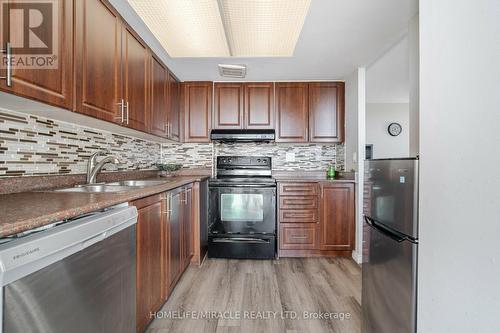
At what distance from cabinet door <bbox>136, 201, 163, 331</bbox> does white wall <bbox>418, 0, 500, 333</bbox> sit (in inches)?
53.6

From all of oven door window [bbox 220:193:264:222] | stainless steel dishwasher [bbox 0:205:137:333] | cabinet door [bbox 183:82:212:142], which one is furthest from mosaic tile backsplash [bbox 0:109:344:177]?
oven door window [bbox 220:193:264:222]

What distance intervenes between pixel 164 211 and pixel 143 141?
4.71ft

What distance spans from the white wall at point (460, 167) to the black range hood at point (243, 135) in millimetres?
2281

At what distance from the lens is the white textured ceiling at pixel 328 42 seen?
173 cm

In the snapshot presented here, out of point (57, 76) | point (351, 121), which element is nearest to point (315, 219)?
point (351, 121)

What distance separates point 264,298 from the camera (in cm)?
199

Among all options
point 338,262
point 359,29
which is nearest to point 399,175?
point 359,29

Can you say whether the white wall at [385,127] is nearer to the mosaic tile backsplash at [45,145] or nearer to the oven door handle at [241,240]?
the oven door handle at [241,240]

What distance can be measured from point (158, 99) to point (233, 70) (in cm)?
88

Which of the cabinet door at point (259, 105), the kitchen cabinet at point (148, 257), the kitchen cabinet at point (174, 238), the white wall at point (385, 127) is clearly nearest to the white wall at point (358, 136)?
→ the cabinet door at point (259, 105)

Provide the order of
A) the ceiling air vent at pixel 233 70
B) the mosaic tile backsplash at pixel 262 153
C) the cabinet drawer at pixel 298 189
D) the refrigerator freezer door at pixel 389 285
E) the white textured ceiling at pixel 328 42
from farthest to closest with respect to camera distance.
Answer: the mosaic tile backsplash at pixel 262 153 → the cabinet drawer at pixel 298 189 → the ceiling air vent at pixel 233 70 → the white textured ceiling at pixel 328 42 → the refrigerator freezer door at pixel 389 285

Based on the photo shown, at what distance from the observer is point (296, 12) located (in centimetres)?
170

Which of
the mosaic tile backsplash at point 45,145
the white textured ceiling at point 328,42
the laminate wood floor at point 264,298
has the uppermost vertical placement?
the white textured ceiling at point 328,42

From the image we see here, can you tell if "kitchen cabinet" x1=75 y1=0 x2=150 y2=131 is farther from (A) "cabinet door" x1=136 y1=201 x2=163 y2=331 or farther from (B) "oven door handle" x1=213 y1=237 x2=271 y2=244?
(B) "oven door handle" x1=213 y1=237 x2=271 y2=244
